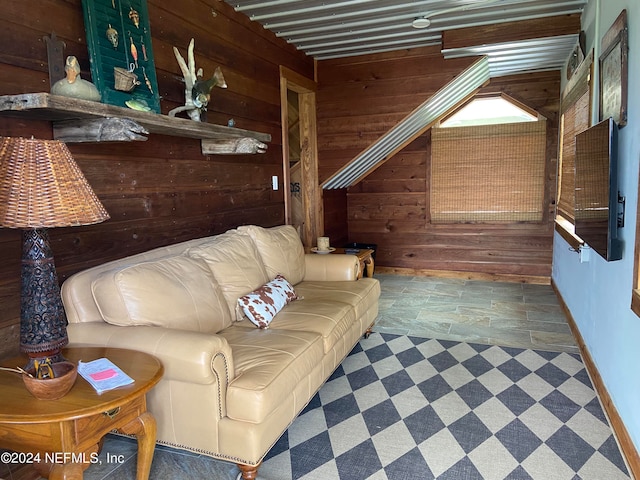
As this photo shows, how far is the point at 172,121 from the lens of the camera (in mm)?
2154

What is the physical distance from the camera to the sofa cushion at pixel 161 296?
1856mm

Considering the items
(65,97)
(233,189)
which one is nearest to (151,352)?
(65,97)

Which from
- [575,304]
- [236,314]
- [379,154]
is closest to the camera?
[236,314]

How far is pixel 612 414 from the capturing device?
2127 mm

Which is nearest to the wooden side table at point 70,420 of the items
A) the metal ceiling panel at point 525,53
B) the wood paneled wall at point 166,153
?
the wood paneled wall at point 166,153

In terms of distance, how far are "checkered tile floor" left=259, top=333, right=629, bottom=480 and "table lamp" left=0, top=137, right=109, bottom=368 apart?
1.04m

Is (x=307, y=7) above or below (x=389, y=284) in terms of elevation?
above

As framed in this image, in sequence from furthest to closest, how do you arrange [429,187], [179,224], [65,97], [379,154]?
[429,187] → [379,154] → [179,224] → [65,97]

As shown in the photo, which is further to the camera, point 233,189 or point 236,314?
point 233,189

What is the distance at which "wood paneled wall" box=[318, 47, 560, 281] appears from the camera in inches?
159

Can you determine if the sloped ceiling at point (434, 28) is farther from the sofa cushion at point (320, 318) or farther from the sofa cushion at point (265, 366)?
the sofa cushion at point (265, 366)

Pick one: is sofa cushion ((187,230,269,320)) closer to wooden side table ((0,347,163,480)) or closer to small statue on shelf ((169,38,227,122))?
small statue on shelf ((169,38,227,122))

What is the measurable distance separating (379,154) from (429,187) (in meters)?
0.83

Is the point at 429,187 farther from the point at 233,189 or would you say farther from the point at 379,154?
the point at 233,189
